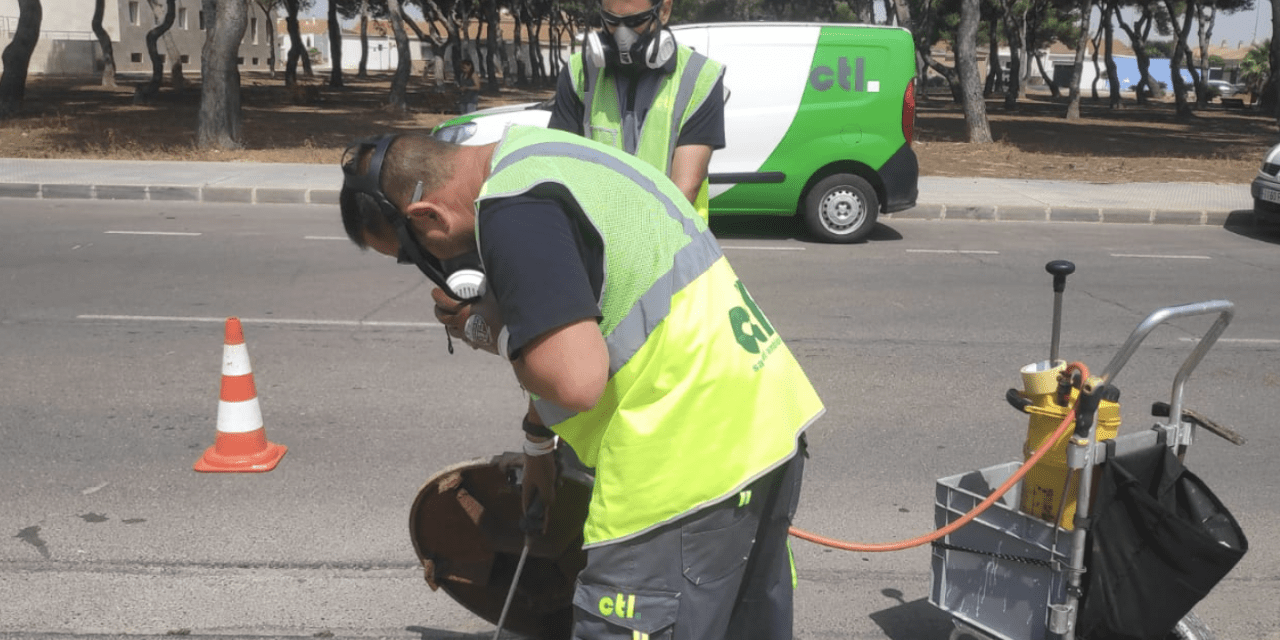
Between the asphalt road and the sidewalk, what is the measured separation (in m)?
2.46

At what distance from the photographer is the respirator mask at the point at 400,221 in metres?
2.04

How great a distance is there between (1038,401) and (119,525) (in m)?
3.21

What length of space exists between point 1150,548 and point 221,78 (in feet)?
57.9

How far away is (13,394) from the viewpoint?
→ 20.1 feet

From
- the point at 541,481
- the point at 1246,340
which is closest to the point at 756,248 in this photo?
the point at 1246,340

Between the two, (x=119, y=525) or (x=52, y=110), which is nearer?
(x=119, y=525)

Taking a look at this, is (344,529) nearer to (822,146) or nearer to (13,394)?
(13,394)

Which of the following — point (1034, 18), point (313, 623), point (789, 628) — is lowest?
point (313, 623)

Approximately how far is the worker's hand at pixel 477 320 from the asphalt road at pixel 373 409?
1.73 meters

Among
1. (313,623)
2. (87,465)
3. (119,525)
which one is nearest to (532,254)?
(313,623)

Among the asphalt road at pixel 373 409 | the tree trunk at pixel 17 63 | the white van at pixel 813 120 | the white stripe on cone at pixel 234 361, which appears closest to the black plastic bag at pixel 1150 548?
the asphalt road at pixel 373 409

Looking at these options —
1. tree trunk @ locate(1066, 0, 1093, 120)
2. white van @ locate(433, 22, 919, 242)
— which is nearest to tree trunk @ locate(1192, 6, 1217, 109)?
tree trunk @ locate(1066, 0, 1093, 120)

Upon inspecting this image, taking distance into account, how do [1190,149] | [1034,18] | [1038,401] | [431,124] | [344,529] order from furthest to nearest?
[1034,18] < [431,124] < [1190,149] < [344,529] < [1038,401]

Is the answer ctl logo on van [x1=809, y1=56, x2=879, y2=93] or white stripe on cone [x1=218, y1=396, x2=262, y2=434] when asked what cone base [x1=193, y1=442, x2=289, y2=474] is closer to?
white stripe on cone [x1=218, y1=396, x2=262, y2=434]
